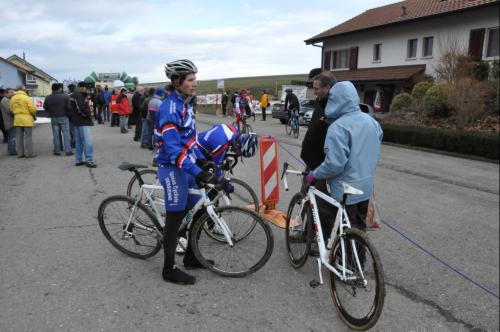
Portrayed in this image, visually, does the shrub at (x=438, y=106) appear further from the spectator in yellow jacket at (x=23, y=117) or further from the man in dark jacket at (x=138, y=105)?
the spectator in yellow jacket at (x=23, y=117)

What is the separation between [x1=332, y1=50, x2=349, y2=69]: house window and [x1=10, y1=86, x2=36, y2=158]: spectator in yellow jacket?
26696 mm

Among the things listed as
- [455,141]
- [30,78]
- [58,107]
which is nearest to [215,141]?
[455,141]

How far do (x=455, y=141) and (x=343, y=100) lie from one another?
103 cm

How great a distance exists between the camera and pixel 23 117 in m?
10.2

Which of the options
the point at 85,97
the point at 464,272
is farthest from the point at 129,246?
the point at 85,97

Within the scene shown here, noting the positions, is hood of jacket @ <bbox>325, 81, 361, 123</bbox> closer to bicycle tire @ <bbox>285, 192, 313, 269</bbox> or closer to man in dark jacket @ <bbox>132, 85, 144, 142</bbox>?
bicycle tire @ <bbox>285, 192, 313, 269</bbox>

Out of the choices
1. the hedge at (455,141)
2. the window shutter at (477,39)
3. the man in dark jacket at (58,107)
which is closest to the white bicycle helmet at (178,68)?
the hedge at (455,141)

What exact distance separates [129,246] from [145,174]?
52.3 inches

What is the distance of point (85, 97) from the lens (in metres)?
9.18

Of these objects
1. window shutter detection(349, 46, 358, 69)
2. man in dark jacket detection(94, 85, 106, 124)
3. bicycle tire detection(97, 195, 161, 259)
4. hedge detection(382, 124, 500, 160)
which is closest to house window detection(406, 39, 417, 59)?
window shutter detection(349, 46, 358, 69)

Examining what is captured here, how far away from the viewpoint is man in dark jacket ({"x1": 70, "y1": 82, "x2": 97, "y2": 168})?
345 inches

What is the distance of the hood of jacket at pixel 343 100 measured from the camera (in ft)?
10.9

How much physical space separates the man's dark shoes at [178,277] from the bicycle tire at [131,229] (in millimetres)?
447

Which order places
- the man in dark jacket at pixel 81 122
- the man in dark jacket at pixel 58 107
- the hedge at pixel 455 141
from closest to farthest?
the hedge at pixel 455 141 → the man in dark jacket at pixel 81 122 → the man in dark jacket at pixel 58 107
